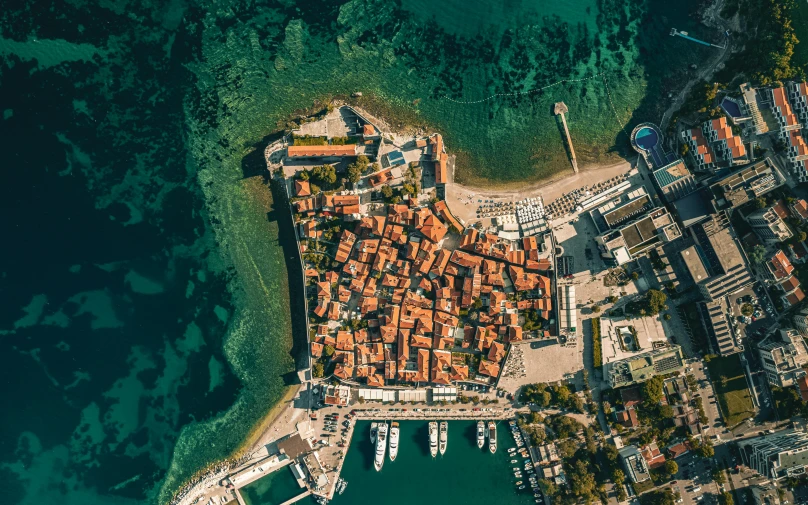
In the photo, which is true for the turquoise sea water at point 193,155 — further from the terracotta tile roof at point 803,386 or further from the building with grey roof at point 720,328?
the terracotta tile roof at point 803,386

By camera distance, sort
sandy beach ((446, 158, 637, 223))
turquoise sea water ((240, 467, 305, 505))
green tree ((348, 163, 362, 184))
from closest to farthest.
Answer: green tree ((348, 163, 362, 184)), sandy beach ((446, 158, 637, 223)), turquoise sea water ((240, 467, 305, 505))

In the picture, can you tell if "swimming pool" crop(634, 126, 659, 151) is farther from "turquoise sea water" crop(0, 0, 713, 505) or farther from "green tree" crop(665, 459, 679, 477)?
"green tree" crop(665, 459, 679, 477)

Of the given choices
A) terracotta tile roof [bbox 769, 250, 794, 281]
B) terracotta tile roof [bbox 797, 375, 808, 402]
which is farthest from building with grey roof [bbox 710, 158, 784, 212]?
terracotta tile roof [bbox 797, 375, 808, 402]

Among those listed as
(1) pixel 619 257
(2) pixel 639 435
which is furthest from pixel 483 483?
(1) pixel 619 257

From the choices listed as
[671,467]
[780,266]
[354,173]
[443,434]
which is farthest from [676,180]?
[443,434]

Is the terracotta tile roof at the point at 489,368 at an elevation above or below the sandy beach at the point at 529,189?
below

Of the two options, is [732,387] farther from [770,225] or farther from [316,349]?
[316,349]

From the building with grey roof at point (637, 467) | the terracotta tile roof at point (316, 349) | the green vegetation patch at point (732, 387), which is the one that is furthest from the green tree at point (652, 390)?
the terracotta tile roof at point (316, 349)
